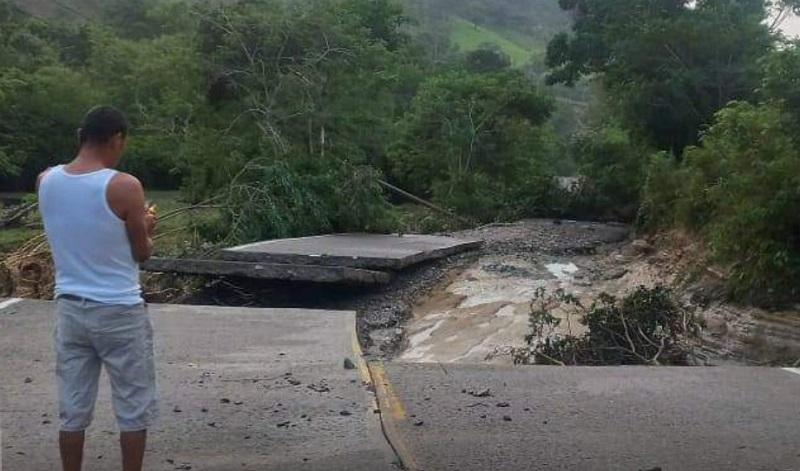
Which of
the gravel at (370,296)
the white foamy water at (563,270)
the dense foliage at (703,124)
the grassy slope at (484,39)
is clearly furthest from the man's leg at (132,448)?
the grassy slope at (484,39)

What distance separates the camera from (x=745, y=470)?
5.16 m

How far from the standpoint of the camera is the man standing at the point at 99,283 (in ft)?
13.3

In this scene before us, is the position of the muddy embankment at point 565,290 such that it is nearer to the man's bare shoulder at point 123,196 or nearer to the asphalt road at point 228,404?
the asphalt road at point 228,404

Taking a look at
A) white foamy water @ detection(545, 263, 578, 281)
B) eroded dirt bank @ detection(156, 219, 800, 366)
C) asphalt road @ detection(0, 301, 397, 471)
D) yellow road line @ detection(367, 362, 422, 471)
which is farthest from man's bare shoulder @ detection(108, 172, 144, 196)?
white foamy water @ detection(545, 263, 578, 281)

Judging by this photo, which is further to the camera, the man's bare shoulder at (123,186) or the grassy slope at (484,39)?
the grassy slope at (484,39)

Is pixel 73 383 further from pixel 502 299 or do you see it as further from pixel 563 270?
pixel 563 270

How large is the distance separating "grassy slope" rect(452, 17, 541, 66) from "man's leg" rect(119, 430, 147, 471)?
304 ft

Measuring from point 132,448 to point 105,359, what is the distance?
1.29 ft

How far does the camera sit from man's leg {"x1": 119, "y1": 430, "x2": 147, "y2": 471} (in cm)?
418

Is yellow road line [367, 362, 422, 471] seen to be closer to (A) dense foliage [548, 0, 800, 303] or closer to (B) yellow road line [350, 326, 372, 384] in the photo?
(B) yellow road line [350, 326, 372, 384]

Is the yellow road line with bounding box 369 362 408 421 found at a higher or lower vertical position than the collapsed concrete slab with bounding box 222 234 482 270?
higher

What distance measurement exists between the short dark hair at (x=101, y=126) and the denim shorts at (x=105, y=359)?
2.25 ft

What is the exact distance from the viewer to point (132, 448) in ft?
13.7

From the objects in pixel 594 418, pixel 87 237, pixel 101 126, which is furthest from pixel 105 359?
pixel 594 418
